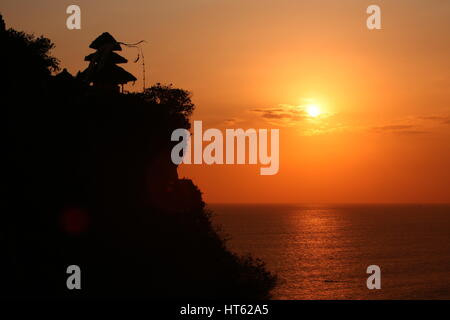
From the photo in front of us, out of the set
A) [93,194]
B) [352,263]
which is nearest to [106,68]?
[93,194]

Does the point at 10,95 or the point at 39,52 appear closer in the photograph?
the point at 10,95

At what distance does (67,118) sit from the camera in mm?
40312

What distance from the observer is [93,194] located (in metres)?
43.0

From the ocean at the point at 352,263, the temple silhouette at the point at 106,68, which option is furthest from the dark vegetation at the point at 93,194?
the ocean at the point at 352,263

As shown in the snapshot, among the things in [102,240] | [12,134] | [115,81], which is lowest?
[102,240]

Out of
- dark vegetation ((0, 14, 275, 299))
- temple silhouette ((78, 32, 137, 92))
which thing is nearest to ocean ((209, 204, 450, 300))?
dark vegetation ((0, 14, 275, 299))

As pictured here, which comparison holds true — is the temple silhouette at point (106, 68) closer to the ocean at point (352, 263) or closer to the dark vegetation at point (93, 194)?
the dark vegetation at point (93, 194)

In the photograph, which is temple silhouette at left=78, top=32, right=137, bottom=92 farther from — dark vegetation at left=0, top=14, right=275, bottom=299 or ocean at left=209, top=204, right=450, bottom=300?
ocean at left=209, top=204, right=450, bottom=300

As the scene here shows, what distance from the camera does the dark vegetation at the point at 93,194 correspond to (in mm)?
36375

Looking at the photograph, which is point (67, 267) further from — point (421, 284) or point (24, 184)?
point (421, 284)

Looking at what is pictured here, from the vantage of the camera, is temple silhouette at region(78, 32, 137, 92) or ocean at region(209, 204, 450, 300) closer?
temple silhouette at region(78, 32, 137, 92)

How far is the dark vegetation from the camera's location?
3638 centimetres

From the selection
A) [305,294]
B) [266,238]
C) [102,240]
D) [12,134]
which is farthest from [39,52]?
[266,238]
